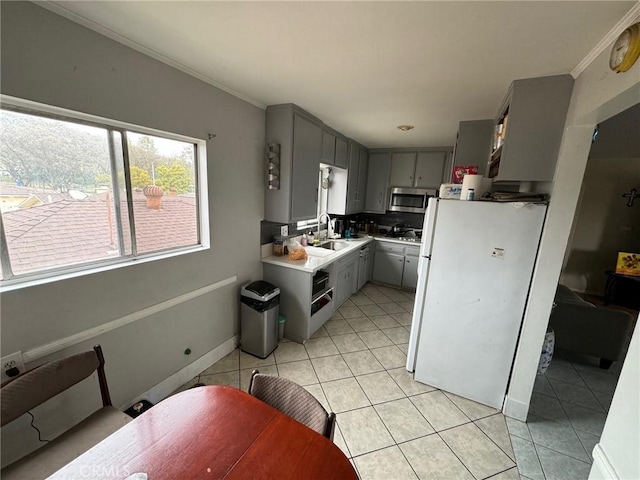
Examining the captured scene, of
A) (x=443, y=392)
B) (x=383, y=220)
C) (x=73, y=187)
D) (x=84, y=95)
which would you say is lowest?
(x=443, y=392)

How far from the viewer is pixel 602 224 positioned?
4.13 m

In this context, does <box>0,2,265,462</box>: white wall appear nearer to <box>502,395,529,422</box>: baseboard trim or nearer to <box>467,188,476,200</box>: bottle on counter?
<box>467,188,476,200</box>: bottle on counter

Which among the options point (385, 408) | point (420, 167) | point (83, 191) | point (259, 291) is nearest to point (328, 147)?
point (420, 167)

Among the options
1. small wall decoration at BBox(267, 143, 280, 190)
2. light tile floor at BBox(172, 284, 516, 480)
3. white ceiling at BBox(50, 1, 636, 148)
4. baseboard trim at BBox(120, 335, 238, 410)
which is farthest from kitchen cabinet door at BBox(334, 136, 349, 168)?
baseboard trim at BBox(120, 335, 238, 410)

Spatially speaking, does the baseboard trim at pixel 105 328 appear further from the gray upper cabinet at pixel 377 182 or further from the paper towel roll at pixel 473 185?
the gray upper cabinet at pixel 377 182

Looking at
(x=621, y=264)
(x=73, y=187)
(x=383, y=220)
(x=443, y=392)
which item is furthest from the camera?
(x=383, y=220)

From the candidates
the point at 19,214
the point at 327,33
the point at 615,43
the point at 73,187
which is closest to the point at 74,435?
the point at 19,214

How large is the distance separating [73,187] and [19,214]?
0.86 feet

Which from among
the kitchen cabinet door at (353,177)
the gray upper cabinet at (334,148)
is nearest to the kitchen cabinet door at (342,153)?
the gray upper cabinet at (334,148)

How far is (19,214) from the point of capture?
1.23m

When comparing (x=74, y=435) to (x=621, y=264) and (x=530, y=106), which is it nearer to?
(x=530, y=106)

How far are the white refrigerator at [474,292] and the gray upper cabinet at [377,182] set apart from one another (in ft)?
8.00

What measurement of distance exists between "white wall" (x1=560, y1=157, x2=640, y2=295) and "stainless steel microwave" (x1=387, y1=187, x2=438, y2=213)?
2.63m

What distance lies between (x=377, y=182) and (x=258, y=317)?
319 cm
